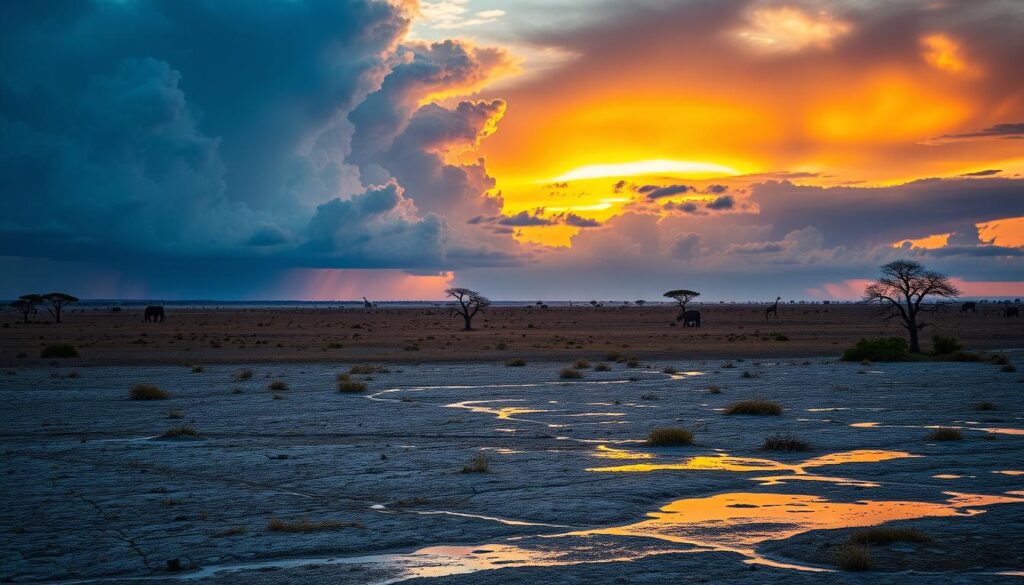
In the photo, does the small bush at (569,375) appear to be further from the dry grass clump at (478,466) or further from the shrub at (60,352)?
the shrub at (60,352)

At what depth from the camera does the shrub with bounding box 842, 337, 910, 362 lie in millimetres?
49125

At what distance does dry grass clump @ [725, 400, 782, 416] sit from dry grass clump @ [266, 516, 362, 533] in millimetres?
15930

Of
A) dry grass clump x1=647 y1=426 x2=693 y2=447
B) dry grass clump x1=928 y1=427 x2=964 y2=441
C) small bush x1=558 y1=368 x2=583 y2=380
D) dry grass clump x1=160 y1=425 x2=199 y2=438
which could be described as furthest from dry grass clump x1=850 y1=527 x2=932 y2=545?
small bush x1=558 y1=368 x2=583 y2=380

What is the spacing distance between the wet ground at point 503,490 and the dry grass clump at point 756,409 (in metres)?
0.47

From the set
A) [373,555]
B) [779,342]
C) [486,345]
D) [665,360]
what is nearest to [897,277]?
[665,360]

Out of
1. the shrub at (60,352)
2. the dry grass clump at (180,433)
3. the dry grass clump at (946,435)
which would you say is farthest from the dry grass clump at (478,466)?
the shrub at (60,352)

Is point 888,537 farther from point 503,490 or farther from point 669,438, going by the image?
point 669,438

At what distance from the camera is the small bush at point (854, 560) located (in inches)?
410

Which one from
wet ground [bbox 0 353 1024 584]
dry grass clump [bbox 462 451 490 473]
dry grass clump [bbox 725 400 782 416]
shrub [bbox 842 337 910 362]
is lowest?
wet ground [bbox 0 353 1024 584]

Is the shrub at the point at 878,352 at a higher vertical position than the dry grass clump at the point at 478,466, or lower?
higher

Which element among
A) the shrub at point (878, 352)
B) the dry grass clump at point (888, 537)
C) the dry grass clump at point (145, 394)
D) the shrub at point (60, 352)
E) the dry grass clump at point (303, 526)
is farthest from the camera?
the shrub at point (60, 352)

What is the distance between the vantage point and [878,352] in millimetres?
49125

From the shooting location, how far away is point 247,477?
55.4 ft

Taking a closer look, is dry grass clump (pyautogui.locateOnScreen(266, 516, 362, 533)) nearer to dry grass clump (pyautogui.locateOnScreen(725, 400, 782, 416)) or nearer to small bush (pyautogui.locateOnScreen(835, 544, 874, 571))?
small bush (pyautogui.locateOnScreen(835, 544, 874, 571))
